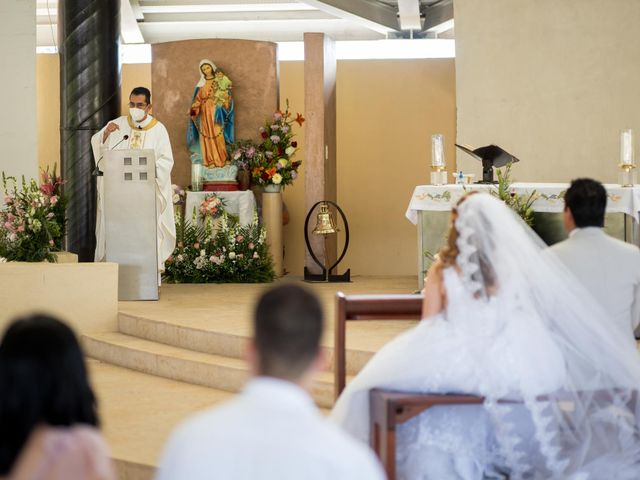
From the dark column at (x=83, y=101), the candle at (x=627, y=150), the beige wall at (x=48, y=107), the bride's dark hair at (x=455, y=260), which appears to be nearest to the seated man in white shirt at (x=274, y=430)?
the bride's dark hair at (x=455, y=260)

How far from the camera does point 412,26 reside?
13961 millimetres

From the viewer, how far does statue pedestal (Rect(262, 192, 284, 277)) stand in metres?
11.2

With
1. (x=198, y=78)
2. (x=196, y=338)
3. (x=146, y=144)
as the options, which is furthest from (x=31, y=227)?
(x=198, y=78)

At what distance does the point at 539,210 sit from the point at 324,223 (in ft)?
10.3

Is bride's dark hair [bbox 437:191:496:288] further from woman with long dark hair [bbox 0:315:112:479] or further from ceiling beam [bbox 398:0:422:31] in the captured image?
ceiling beam [bbox 398:0:422:31]

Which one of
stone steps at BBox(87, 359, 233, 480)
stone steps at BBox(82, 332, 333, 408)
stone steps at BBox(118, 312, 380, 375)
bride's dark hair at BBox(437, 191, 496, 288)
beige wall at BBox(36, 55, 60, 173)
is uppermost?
beige wall at BBox(36, 55, 60, 173)

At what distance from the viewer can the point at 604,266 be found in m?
4.68

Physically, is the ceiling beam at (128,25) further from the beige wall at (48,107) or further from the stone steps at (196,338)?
the stone steps at (196,338)

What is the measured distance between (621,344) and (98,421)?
8.89 feet

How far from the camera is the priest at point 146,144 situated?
31.2ft

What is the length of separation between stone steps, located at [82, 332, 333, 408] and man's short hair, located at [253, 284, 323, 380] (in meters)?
4.06

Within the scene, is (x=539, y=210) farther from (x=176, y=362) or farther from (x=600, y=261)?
(x=600, y=261)

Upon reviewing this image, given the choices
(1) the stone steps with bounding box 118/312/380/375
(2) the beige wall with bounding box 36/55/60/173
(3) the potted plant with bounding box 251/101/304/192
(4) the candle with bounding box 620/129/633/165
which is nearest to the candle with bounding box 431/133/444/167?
(4) the candle with bounding box 620/129/633/165

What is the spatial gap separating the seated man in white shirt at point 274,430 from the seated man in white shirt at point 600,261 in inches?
110
